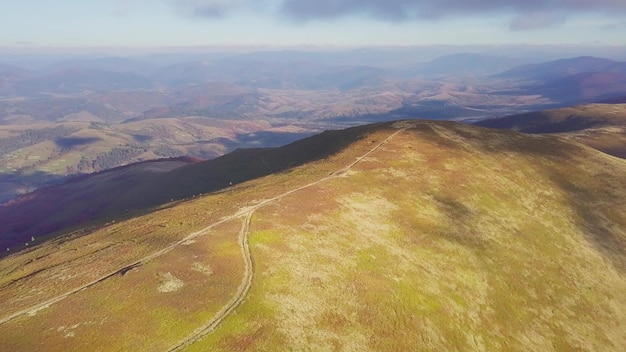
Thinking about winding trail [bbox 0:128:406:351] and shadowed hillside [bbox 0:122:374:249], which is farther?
shadowed hillside [bbox 0:122:374:249]

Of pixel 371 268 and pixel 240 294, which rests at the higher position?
pixel 240 294

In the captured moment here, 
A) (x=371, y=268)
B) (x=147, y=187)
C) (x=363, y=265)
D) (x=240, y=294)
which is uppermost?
(x=240, y=294)

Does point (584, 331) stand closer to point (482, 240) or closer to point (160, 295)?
point (482, 240)

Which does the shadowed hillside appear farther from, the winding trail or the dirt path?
the dirt path

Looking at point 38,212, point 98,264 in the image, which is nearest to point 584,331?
point 98,264

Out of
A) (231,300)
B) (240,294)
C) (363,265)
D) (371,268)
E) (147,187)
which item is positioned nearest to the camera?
(231,300)

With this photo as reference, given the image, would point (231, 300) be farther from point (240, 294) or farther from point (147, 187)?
point (147, 187)

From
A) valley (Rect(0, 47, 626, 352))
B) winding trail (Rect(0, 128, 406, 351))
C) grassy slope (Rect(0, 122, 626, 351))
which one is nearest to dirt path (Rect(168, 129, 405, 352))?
winding trail (Rect(0, 128, 406, 351))

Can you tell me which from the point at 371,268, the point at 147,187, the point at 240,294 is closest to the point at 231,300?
the point at 240,294

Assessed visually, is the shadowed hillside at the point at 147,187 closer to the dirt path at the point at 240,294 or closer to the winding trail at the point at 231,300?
the winding trail at the point at 231,300
